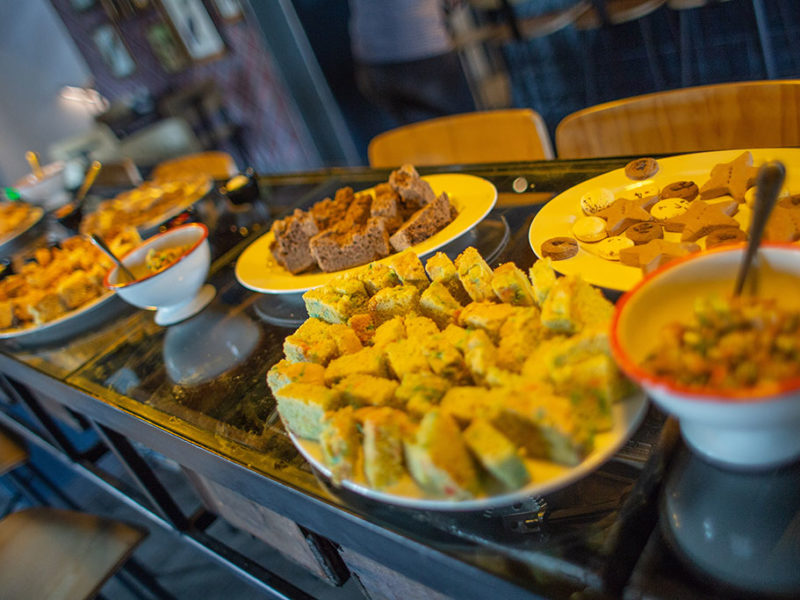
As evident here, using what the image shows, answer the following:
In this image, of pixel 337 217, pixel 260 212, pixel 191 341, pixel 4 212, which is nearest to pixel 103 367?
pixel 191 341

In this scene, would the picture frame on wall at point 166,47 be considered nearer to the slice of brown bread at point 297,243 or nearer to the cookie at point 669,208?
the slice of brown bread at point 297,243

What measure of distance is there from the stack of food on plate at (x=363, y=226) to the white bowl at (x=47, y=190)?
7.89 ft

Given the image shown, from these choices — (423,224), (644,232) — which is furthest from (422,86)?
(644,232)

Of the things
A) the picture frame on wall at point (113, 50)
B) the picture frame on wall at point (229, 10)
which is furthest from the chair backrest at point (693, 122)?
the picture frame on wall at point (113, 50)

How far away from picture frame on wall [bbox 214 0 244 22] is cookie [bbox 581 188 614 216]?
5420mm

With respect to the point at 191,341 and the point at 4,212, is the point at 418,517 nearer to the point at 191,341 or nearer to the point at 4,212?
the point at 191,341

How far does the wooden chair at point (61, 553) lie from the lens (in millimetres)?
1565

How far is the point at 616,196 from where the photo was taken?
1141 mm

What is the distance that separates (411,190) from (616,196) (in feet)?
1.60

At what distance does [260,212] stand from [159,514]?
39.6 inches

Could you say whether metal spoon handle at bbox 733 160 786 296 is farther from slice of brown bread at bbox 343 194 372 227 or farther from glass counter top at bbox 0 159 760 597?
slice of brown bread at bbox 343 194 372 227

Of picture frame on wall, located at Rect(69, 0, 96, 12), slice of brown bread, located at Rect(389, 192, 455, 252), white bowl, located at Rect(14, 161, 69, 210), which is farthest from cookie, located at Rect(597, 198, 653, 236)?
picture frame on wall, located at Rect(69, 0, 96, 12)

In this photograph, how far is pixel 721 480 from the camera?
0.65m

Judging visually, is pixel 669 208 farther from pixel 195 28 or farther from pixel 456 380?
pixel 195 28
